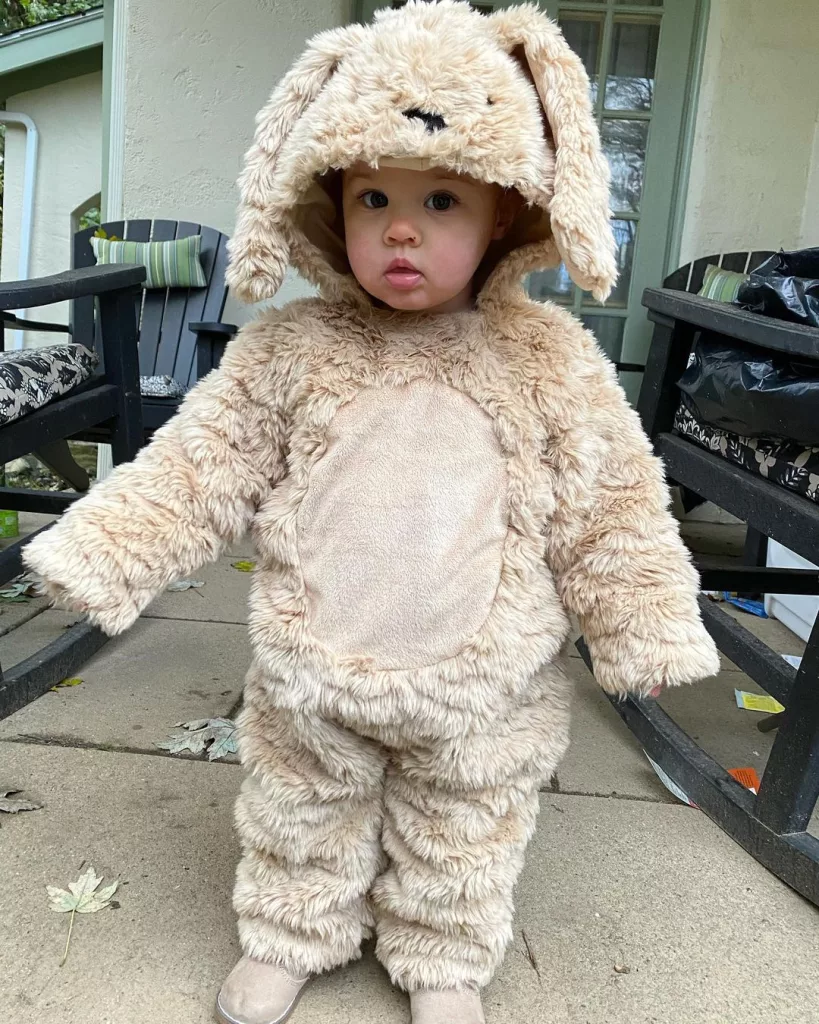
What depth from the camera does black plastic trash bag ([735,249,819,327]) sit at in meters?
1.80

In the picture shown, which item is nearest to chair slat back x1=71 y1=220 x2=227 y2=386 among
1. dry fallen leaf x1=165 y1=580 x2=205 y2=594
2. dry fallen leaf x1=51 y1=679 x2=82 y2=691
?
dry fallen leaf x1=165 y1=580 x2=205 y2=594

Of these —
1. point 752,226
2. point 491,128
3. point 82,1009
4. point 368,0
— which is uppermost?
point 368,0

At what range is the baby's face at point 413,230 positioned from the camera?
44.1 inches

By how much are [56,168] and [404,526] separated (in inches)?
211

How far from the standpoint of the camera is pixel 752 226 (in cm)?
392

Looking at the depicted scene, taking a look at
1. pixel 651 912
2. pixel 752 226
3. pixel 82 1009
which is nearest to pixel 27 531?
pixel 82 1009

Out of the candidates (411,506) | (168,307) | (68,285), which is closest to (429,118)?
(411,506)

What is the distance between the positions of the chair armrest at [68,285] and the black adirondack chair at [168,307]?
114 centimetres

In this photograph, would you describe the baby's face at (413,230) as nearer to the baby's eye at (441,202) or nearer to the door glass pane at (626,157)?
the baby's eye at (441,202)

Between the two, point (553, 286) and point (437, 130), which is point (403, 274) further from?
point (553, 286)

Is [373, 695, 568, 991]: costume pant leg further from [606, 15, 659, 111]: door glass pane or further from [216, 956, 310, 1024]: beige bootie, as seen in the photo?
[606, 15, 659, 111]: door glass pane

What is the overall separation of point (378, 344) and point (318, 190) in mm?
242

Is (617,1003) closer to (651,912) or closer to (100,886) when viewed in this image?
(651,912)

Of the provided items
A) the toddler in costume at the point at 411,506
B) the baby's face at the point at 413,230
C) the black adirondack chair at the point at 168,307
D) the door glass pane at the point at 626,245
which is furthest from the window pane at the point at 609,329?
the baby's face at the point at 413,230
